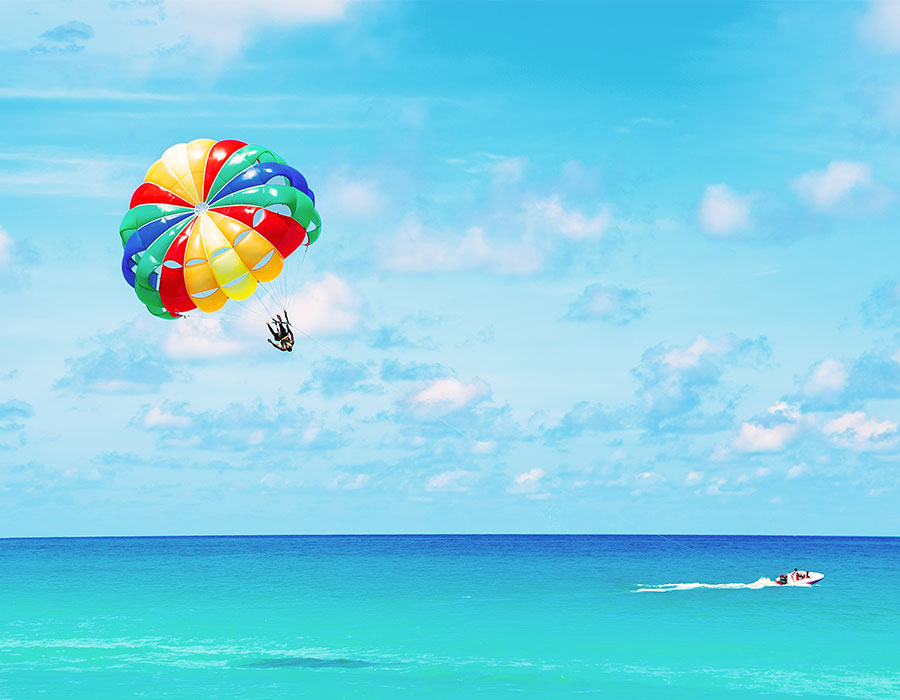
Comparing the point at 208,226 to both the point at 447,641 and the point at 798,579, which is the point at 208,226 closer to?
the point at 447,641

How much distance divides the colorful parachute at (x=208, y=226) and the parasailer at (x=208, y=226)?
0.02 metres

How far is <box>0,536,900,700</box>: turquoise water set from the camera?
84.0ft

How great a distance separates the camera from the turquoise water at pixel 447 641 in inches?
1008

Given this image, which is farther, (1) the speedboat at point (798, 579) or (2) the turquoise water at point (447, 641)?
(1) the speedboat at point (798, 579)

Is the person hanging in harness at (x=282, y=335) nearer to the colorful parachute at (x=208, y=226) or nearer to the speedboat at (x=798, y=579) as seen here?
the colorful parachute at (x=208, y=226)

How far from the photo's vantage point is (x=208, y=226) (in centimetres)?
2319

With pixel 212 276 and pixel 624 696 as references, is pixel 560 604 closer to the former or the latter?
pixel 624 696

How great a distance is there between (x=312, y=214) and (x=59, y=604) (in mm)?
29676

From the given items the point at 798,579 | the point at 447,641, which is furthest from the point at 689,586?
the point at 447,641

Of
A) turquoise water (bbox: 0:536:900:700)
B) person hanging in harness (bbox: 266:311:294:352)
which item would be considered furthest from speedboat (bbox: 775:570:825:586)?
person hanging in harness (bbox: 266:311:294:352)

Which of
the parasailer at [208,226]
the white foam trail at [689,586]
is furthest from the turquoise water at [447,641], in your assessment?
the parasailer at [208,226]

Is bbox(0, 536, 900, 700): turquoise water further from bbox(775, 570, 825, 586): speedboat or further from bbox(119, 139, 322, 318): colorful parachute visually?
bbox(119, 139, 322, 318): colorful parachute

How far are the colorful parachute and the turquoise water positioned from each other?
9788mm

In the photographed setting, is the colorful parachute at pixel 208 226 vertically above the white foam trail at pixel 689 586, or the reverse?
the white foam trail at pixel 689 586
